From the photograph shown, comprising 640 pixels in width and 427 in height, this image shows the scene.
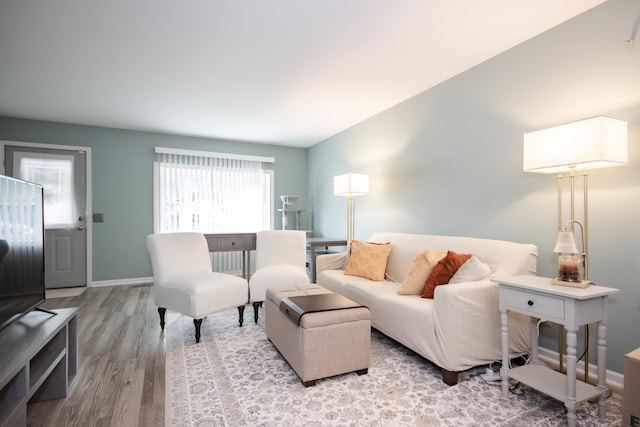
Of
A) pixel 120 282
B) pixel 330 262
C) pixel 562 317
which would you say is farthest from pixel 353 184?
pixel 120 282

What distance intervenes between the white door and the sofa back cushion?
166 inches

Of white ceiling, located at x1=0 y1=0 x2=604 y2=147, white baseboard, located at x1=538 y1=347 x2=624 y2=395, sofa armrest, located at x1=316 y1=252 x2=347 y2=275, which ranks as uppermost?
white ceiling, located at x1=0 y1=0 x2=604 y2=147

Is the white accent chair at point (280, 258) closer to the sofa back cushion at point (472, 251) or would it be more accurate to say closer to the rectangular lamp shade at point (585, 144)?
the sofa back cushion at point (472, 251)

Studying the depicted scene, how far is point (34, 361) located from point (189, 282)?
46.0 inches

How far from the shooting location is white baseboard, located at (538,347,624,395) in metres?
1.89

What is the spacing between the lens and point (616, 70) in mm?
1932

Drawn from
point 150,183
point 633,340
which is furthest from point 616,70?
point 150,183

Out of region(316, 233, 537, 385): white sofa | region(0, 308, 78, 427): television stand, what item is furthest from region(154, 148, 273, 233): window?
region(316, 233, 537, 385): white sofa

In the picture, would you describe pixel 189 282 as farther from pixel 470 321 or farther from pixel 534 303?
pixel 534 303

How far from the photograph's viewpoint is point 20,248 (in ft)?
5.49

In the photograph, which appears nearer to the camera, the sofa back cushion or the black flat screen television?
the black flat screen television

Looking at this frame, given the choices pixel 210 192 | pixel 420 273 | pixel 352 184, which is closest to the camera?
pixel 420 273

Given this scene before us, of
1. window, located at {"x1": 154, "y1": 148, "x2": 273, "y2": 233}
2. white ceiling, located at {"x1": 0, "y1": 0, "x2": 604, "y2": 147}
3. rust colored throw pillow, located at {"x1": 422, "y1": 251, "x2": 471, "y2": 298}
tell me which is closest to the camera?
white ceiling, located at {"x1": 0, "y1": 0, "x2": 604, "y2": 147}

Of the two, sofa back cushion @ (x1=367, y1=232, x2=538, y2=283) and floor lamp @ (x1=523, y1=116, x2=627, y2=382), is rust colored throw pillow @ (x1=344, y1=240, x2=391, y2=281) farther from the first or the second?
floor lamp @ (x1=523, y1=116, x2=627, y2=382)
